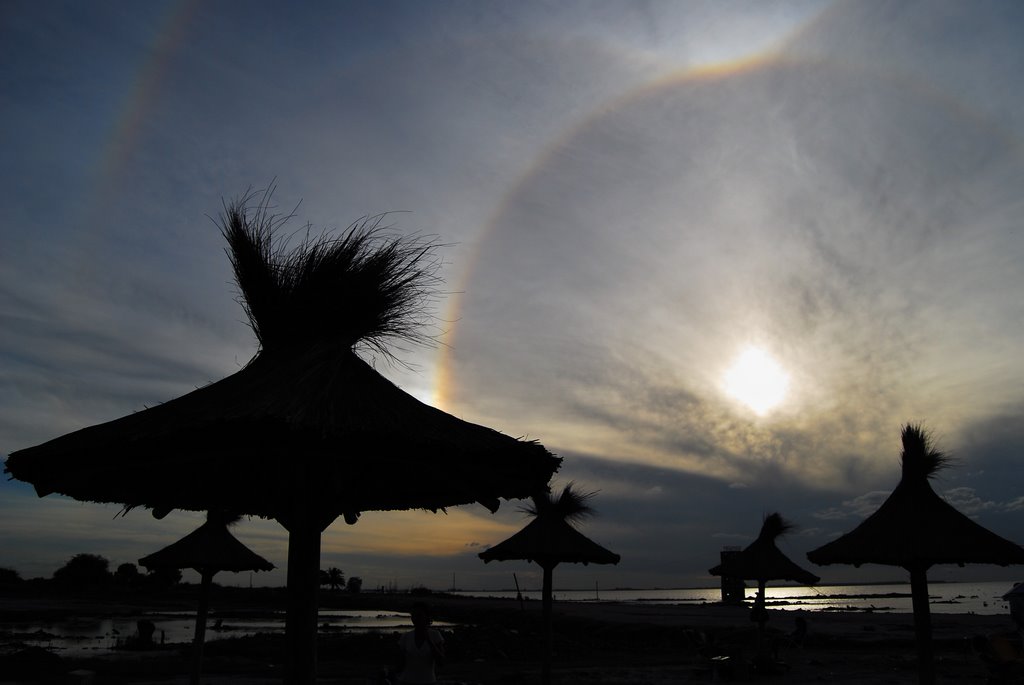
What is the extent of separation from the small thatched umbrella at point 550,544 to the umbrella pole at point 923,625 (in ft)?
18.5

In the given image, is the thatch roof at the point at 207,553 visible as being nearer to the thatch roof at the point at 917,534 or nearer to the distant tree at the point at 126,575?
the thatch roof at the point at 917,534

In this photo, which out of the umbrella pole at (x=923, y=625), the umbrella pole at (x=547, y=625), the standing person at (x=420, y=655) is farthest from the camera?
the umbrella pole at (x=547, y=625)

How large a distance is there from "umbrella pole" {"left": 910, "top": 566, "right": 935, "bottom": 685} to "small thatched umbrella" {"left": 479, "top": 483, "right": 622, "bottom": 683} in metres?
5.64

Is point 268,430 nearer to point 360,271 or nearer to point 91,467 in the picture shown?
point 91,467

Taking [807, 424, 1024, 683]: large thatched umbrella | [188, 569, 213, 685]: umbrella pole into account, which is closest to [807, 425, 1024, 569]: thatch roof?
[807, 424, 1024, 683]: large thatched umbrella

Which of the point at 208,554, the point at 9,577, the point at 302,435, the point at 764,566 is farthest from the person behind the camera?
the point at 9,577

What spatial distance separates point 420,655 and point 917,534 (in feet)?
25.5

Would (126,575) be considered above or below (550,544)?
below

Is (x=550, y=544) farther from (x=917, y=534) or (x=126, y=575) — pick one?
(x=126, y=575)

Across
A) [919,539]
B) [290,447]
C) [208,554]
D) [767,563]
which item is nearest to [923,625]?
[919,539]

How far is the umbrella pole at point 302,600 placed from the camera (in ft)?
17.0

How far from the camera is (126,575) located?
105250mm

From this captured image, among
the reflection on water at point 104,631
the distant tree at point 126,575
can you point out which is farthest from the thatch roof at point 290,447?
the distant tree at point 126,575

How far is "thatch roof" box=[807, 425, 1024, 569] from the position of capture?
402 inches
